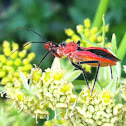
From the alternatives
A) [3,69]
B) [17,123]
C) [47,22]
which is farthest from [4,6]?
[17,123]

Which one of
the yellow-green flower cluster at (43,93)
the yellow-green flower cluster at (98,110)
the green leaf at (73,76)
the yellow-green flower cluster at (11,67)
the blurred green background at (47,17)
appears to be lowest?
the yellow-green flower cluster at (98,110)

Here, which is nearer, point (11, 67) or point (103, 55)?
point (103, 55)

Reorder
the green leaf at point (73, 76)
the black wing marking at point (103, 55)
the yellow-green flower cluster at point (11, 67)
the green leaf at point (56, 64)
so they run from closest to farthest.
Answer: the black wing marking at point (103, 55)
the green leaf at point (73, 76)
the green leaf at point (56, 64)
the yellow-green flower cluster at point (11, 67)

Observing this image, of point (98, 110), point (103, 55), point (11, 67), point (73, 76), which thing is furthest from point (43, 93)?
point (11, 67)

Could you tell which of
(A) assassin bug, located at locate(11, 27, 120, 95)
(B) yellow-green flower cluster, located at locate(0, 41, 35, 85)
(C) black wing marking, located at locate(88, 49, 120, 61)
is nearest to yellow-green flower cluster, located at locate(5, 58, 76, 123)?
(A) assassin bug, located at locate(11, 27, 120, 95)

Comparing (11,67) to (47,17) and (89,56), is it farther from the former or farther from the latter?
(47,17)

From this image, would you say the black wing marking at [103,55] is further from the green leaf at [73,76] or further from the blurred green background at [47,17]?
the blurred green background at [47,17]

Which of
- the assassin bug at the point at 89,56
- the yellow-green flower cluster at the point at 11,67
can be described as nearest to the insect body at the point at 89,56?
the assassin bug at the point at 89,56
